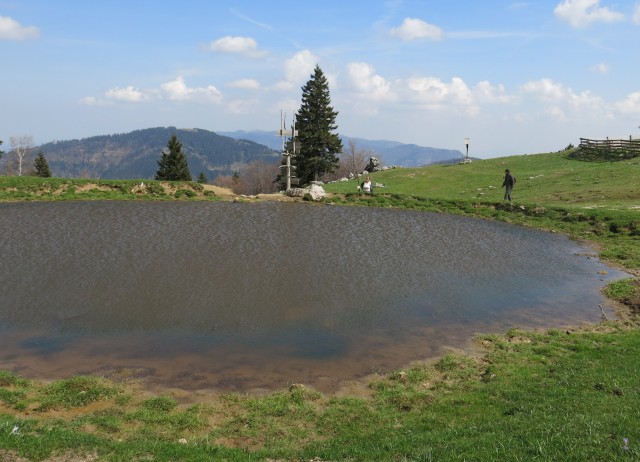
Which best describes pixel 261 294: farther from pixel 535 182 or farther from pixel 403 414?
pixel 535 182

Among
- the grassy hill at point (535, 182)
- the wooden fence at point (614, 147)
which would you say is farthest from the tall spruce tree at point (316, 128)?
the wooden fence at point (614, 147)

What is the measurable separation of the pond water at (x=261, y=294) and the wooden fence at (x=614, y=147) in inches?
1421

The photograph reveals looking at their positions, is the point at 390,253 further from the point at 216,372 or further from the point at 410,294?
the point at 216,372

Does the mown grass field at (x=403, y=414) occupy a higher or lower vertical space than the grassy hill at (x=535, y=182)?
lower

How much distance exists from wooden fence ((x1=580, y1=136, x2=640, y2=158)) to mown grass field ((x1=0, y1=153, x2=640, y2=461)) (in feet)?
172

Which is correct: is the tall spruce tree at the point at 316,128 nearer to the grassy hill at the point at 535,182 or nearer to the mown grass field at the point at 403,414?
the grassy hill at the point at 535,182

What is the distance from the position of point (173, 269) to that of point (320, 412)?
13.4 metres

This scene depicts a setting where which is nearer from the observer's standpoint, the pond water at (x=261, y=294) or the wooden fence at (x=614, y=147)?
the pond water at (x=261, y=294)

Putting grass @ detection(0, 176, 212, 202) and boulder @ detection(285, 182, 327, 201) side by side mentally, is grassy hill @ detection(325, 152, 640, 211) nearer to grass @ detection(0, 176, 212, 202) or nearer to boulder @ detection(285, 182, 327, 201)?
boulder @ detection(285, 182, 327, 201)

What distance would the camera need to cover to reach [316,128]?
70188mm

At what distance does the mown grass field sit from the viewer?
8.06 meters

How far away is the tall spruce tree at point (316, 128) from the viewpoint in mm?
70000

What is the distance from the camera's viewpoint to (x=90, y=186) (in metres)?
44.9

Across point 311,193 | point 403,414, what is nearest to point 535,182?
point 311,193
